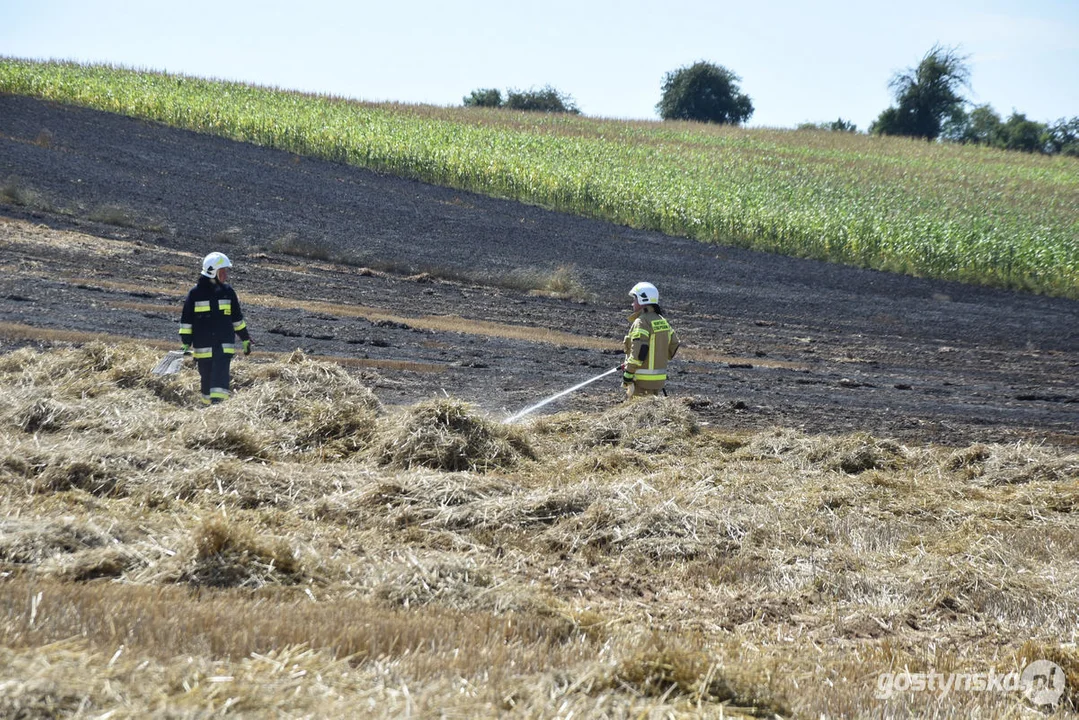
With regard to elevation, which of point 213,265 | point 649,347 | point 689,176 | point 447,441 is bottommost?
point 447,441

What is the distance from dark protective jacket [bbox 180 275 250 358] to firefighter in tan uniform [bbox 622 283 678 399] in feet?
14.2

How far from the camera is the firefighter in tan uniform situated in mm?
11336

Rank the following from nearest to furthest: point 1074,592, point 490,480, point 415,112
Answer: point 1074,592 < point 490,480 < point 415,112

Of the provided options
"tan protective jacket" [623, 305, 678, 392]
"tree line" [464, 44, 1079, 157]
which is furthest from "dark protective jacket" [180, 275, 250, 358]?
"tree line" [464, 44, 1079, 157]

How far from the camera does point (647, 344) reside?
37.8 ft

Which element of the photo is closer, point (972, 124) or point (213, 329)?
point (213, 329)

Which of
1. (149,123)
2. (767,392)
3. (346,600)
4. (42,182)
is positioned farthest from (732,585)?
(149,123)

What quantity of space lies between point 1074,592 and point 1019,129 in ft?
263

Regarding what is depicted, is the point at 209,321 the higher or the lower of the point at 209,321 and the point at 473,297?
the higher

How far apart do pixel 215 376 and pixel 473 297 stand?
10.7 metres

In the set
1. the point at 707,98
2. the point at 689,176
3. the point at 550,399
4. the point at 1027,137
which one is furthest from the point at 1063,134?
the point at 550,399

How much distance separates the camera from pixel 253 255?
76.9 ft

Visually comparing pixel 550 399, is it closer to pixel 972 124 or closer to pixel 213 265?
pixel 213 265

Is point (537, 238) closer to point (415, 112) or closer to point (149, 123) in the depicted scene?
point (149, 123)
